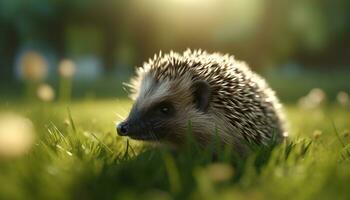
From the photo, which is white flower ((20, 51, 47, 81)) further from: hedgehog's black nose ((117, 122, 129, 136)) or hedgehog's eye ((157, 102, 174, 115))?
hedgehog's eye ((157, 102, 174, 115))

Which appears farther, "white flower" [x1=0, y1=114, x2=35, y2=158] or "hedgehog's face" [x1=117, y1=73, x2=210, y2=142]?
"hedgehog's face" [x1=117, y1=73, x2=210, y2=142]

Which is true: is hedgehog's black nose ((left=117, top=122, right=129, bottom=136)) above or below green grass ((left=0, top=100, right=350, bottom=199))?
below

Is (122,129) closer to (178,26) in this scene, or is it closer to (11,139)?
(11,139)

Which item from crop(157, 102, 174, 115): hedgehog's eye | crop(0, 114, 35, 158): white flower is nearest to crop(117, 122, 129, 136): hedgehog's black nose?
crop(157, 102, 174, 115): hedgehog's eye

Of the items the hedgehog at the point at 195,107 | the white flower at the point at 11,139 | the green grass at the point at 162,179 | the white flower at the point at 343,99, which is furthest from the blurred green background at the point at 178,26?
the white flower at the point at 11,139

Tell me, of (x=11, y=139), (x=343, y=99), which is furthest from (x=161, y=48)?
(x=11, y=139)

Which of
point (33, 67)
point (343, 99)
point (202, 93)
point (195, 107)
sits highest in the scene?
point (343, 99)

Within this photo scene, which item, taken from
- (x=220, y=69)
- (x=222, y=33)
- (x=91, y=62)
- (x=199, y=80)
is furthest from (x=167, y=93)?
(x=91, y=62)

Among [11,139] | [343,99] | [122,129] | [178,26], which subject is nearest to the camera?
[11,139]
